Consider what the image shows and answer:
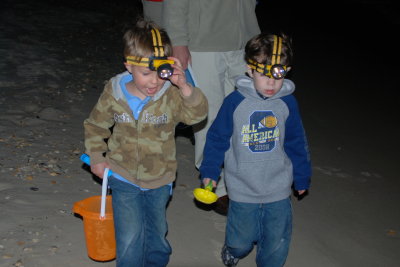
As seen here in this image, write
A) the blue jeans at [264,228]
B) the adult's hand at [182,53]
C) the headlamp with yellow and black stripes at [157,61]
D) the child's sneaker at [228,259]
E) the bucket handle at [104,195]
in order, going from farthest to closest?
1. the adult's hand at [182,53]
2. the child's sneaker at [228,259]
3. the blue jeans at [264,228]
4. the bucket handle at [104,195]
5. the headlamp with yellow and black stripes at [157,61]

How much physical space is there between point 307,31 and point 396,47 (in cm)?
210

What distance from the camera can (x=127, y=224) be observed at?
3320mm

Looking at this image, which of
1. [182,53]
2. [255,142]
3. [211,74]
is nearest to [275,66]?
[255,142]

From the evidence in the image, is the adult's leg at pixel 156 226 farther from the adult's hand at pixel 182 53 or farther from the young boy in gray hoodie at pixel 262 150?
the adult's hand at pixel 182 53

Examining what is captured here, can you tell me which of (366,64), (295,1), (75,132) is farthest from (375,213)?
(295,1)

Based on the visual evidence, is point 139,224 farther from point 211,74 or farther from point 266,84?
point 211,74

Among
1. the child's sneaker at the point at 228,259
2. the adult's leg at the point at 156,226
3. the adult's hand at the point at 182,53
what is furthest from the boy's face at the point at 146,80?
the child's sneaker at the point at 228,259

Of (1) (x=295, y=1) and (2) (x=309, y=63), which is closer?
(2) (x=309, y=63)

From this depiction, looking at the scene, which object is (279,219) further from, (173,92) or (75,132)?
(75,132)

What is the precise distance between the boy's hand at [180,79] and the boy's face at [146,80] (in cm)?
9

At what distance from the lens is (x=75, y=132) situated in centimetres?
620

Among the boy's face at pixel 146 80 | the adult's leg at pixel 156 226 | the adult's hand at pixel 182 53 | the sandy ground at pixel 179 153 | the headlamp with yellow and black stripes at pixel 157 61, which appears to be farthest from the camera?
the sandy ground at pixel 179 153

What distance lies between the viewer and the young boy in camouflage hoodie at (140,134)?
3287 mm

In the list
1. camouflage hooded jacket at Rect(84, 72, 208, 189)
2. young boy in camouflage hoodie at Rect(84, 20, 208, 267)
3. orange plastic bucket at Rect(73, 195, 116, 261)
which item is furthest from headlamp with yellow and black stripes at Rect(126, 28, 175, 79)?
orange plastic bucket at Rect(73, 195, 116, 261)
